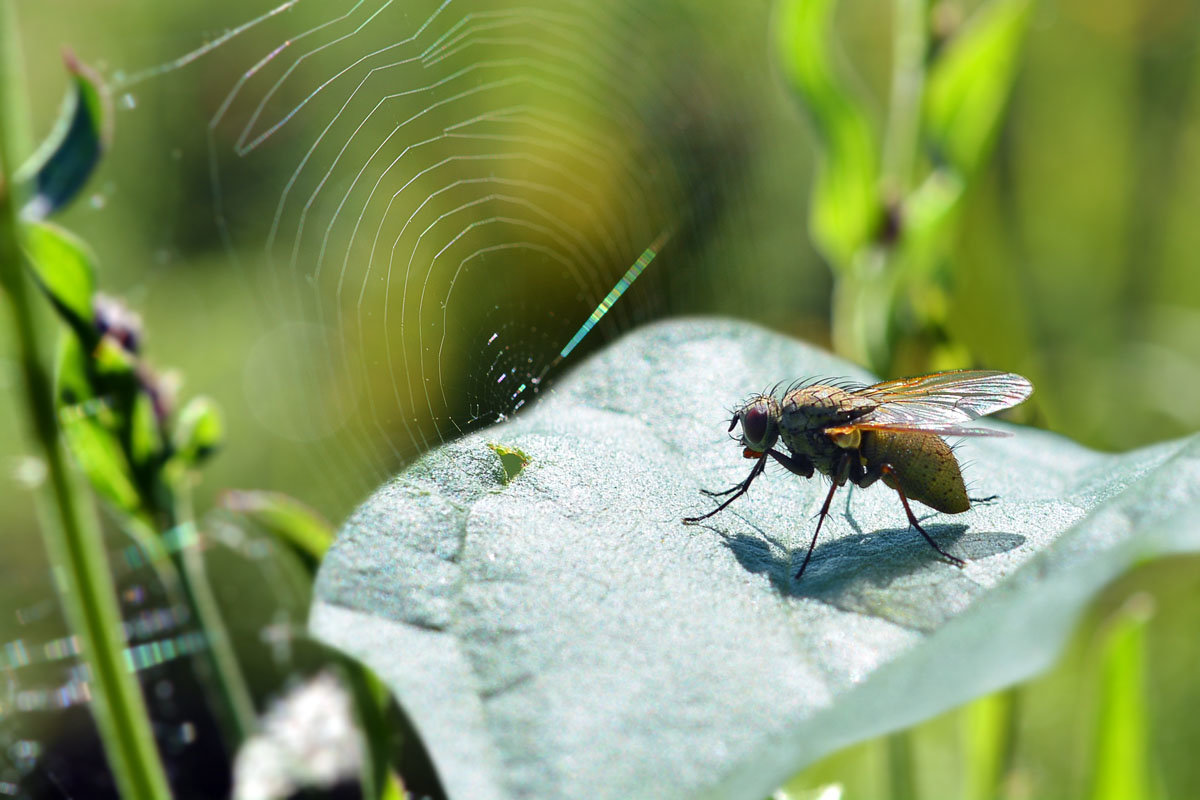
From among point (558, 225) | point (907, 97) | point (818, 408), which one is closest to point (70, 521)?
point (818, 408)

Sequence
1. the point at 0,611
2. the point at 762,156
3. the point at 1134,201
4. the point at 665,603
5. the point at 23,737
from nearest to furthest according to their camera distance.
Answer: the point at 665,603, the point at 23,737, the point at 0,611, the point at 1134,201, the point at 762,156

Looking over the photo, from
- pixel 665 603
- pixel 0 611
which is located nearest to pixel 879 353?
pixel 665 603

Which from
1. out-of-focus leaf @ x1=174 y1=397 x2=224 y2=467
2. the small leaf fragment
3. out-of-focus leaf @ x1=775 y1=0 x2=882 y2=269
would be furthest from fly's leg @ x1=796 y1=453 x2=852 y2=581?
out-of-focus leaf @ x1=174 y1=397 x2=224 y2=467

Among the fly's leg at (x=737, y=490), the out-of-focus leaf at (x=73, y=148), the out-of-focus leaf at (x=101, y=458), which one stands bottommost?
the fly's leg at (x=737, y=490)

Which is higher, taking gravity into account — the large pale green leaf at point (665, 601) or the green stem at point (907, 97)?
the green stem at point (907, 97)

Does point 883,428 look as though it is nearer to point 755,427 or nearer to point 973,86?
point 755,427

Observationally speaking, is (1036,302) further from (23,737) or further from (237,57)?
(23,737)

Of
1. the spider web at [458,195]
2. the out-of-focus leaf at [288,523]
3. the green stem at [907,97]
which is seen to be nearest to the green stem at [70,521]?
the out-of-focus leaf at [288,523]

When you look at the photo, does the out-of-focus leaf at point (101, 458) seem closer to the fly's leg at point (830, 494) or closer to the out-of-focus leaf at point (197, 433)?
the out-of-focus leaf at point (197, 433)
